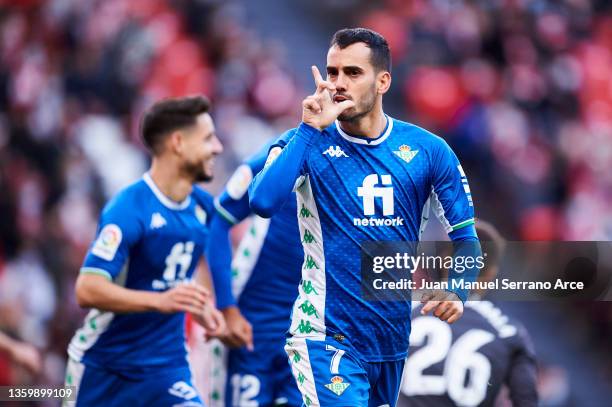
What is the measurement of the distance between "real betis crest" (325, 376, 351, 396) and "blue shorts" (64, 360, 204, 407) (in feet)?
5.17

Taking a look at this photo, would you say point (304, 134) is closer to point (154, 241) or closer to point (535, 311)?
point (154, 241)

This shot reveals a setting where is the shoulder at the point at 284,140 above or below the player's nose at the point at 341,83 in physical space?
below

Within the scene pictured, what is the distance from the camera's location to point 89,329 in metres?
7.40

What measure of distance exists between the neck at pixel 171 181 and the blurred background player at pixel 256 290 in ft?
0.87

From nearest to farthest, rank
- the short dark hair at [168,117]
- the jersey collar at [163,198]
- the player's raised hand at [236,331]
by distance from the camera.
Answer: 1. the jersey collar at [163,198]
2. the player's raised hand at [236,331]
3. the short dark hair at [168,117]

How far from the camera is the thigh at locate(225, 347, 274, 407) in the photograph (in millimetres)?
7871

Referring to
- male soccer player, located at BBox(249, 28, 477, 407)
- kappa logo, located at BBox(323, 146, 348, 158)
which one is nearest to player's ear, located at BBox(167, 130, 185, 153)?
male soccer player, located at BBox(249, 28, 477, 407)

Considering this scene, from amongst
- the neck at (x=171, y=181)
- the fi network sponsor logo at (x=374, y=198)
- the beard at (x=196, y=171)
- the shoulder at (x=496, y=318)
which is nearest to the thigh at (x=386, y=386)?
the fi network sponsor logo at (x=374, y=198)

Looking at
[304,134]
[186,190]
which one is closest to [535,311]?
[186,190]

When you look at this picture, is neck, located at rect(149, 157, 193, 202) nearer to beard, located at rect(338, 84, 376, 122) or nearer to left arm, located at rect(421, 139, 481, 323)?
beard, located at rect(338, 84, 376, 122)

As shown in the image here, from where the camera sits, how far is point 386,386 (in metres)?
6.18

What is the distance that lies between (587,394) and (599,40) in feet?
19.3

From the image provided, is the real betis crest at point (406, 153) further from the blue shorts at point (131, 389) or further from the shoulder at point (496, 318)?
the blue shorts at point (131, 389)

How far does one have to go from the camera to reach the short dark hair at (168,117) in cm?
785
